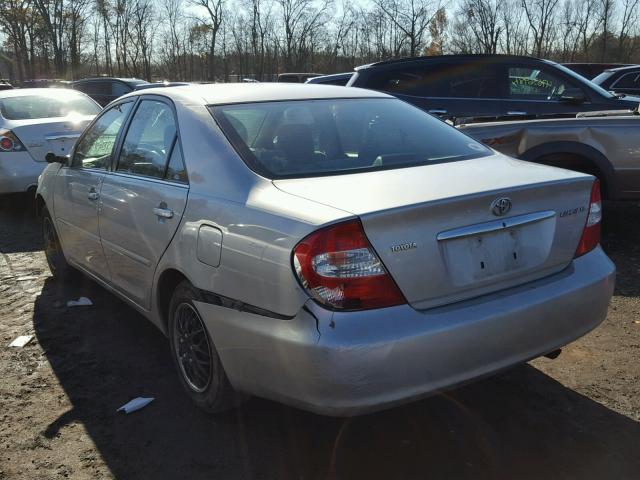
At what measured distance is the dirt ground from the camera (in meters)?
2.65

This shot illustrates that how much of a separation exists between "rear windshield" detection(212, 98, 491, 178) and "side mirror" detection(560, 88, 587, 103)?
4.41m

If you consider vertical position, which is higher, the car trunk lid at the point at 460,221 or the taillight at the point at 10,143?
the car trunk lid at the point at 460,221

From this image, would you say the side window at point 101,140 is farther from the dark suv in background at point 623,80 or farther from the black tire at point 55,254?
the dark suv in background at point 623,80

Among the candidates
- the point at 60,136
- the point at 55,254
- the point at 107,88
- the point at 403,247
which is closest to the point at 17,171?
the point at 60,136

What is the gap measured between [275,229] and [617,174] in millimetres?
4294

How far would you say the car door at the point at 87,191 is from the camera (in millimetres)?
4035

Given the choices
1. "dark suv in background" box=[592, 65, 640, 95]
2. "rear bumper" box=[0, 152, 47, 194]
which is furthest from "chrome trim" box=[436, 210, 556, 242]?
"dark suv in background" box=[592, 65, 640, 95]

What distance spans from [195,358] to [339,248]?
1.25 meters

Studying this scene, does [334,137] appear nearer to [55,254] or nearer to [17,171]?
[55,254]

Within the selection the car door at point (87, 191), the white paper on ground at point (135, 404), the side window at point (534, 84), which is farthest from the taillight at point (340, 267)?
the side window at point (534, 84)

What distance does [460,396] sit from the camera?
3.20 meters

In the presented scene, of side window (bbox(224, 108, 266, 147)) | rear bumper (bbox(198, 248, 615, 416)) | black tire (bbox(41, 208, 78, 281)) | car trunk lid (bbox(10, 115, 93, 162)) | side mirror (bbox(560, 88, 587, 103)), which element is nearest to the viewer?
rear bumper (bbox(198, 248, 615, 416))

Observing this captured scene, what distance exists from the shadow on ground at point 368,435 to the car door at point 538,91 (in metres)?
4.99

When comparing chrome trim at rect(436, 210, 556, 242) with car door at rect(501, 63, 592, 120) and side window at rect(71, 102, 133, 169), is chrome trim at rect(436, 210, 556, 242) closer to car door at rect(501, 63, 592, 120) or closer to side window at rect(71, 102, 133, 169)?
side window at rect(71, 102, 133, 169)
